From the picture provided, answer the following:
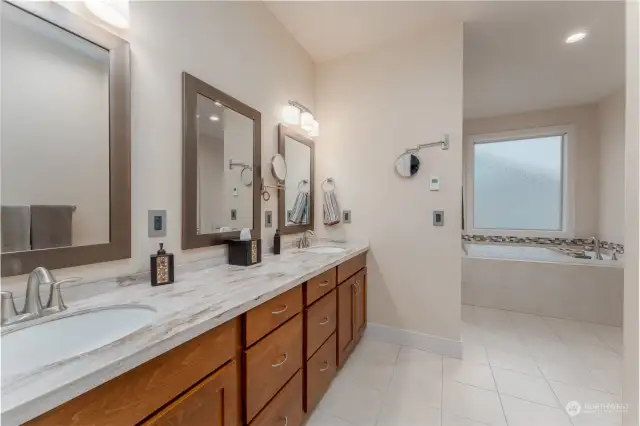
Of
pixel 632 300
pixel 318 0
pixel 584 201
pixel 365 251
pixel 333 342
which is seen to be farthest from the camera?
pixel 584 201

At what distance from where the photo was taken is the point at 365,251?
2.31 m

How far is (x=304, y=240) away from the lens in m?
2.32

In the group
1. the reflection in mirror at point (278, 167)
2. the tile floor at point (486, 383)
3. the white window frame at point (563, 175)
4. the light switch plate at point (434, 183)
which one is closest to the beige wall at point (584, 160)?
the white window frame at point (563, 175)

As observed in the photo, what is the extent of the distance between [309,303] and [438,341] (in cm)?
140

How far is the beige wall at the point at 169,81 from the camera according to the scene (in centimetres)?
111

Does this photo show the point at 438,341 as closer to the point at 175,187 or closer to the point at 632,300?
the point at 632,300

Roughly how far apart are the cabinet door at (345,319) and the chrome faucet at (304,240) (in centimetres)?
56

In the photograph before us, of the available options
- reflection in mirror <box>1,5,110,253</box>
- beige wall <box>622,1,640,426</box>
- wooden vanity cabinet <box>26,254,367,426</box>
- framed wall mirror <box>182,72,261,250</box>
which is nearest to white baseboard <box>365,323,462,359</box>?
wooden vanity cabinet <box>26,254,367,426</box>

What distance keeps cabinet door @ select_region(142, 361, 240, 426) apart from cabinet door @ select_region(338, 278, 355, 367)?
955 mm

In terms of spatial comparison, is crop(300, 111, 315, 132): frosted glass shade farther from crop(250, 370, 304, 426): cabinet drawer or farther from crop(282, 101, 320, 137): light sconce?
crop(250, 370, 304, 426): cabinet drawer

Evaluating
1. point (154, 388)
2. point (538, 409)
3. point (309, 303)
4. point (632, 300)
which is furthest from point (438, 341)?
point (154, 388)

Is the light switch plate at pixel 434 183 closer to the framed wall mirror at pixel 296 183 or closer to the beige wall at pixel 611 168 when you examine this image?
the framed wall mirror at pixel 296 183

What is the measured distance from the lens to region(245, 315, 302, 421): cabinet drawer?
927 mm

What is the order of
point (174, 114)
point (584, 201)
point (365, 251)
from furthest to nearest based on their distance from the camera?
1. point (584, 201)
2. point (365, 251)
3. point (174, 114)
